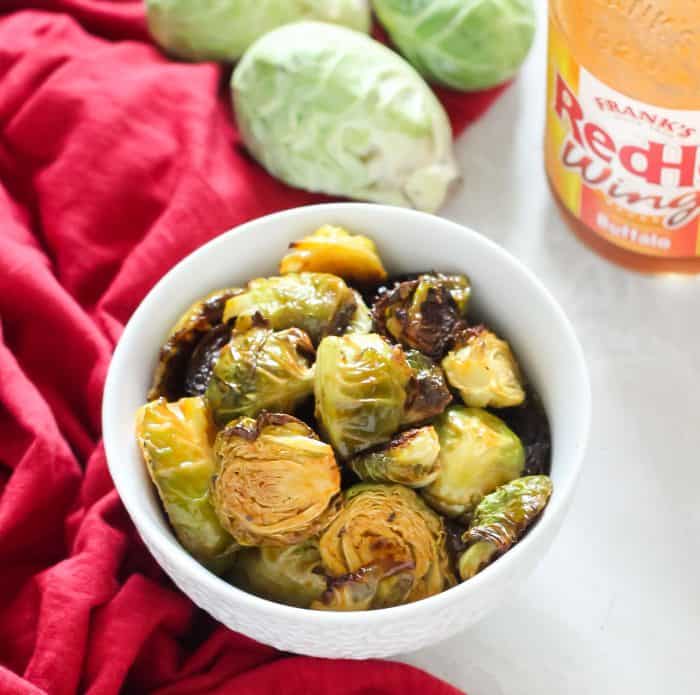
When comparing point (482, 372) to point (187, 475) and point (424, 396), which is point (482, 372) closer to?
point (424, 396)

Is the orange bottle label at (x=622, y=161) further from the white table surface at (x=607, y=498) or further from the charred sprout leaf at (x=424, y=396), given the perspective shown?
the charred sprout leaf at (x=424, y=396)

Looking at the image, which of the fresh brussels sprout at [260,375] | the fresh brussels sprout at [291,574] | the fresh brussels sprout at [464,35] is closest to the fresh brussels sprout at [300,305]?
the fresh brussels sprout at [260,375]

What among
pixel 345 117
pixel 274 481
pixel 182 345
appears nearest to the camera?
pixel 274 481

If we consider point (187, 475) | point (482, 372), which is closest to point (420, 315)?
point (482, 372)

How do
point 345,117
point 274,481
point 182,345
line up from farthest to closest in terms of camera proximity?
1. point 345,117
2. point 182,345
3. point 274,481

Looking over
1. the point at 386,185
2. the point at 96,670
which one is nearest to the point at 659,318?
the point at 386,185

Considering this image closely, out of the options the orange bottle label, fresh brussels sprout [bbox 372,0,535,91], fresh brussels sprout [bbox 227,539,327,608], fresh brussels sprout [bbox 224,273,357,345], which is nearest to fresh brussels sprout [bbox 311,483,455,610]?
fresh brussels sprout [bbox 227,539,327,608]
